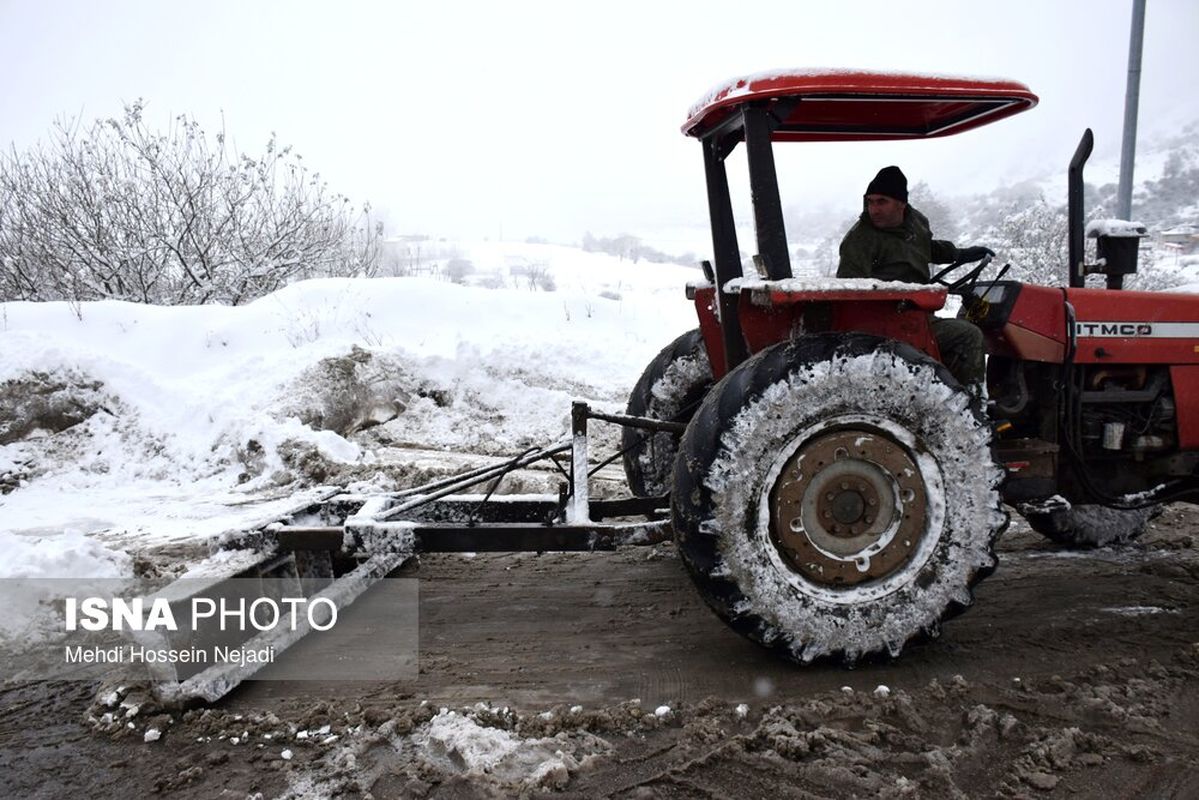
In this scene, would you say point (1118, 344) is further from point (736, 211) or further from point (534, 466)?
point (534, 466)

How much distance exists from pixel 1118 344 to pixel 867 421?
1673 mm

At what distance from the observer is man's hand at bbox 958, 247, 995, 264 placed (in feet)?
12.7

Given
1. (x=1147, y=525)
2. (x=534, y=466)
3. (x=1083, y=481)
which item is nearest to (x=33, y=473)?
(x=534, y=466)

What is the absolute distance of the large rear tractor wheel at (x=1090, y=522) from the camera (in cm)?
438

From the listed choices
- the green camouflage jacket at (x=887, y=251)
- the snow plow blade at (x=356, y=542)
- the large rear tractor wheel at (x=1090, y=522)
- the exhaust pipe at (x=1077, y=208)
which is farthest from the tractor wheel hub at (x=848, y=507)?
the large rear tractor wheel at (x=1090, y=522)

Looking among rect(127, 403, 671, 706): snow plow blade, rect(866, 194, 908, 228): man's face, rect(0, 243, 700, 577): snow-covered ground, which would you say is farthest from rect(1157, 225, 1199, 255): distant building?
rect(127, 403, 671, 706): snow plow blade

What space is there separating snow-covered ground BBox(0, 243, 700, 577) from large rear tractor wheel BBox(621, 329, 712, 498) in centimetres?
218

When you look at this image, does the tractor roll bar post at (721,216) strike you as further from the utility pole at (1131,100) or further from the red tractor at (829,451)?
the utility pole at (1131,100)

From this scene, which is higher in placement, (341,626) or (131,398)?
(131,398)

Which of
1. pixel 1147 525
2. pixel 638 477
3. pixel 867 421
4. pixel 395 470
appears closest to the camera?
pixel 867 421

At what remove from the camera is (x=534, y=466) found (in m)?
5.98

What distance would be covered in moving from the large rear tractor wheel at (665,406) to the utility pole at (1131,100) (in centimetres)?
474

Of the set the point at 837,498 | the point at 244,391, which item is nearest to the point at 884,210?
the point at 837,498

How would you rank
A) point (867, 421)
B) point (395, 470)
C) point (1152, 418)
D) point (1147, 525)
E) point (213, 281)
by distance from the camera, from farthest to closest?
point (213, 281) → point (395, 470) → point (1147, 525) → point (1152, 418) → point (867, 421)
